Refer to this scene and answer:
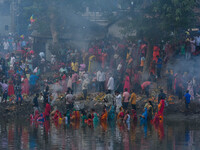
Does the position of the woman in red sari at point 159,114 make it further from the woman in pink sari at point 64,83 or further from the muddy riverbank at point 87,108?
the woman in pink sari at point 64,83

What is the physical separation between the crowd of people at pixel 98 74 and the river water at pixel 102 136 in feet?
10.1

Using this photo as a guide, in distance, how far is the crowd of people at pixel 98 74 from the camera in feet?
82.7

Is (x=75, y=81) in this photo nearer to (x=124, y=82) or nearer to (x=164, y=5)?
(x=124, y=82)

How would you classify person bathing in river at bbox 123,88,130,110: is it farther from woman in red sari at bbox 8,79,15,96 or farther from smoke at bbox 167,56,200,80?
woman in red sari at bbox 8,79,15,96

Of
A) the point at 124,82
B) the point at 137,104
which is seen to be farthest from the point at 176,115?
the point at 124,82

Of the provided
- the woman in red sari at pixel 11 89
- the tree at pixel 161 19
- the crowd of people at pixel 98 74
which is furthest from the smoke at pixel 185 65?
the woman in red sari at pixel 11 89

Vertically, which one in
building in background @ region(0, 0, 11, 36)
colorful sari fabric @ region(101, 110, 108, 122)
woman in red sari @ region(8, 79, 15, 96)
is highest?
building in background @ region(0, 0, 11, 36)

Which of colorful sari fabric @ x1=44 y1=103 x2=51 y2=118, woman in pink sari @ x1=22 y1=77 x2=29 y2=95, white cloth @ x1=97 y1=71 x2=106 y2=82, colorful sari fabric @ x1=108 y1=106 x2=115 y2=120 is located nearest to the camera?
colorful sari fabric @ x1=108 y1=106 x2=115 y2=120

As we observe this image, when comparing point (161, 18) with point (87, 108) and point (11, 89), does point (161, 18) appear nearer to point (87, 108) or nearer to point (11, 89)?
point (87, 108)

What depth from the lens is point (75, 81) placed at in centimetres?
2814

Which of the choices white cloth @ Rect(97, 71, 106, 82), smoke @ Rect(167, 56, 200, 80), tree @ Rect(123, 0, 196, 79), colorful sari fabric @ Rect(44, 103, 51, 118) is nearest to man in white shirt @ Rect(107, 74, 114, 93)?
white cloth @ Rect(97, 71, 106, 82)

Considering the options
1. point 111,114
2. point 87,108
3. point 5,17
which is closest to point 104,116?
point 111,114

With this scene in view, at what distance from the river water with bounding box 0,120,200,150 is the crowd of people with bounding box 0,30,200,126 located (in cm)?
309

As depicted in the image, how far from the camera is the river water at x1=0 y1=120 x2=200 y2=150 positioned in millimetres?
14422
